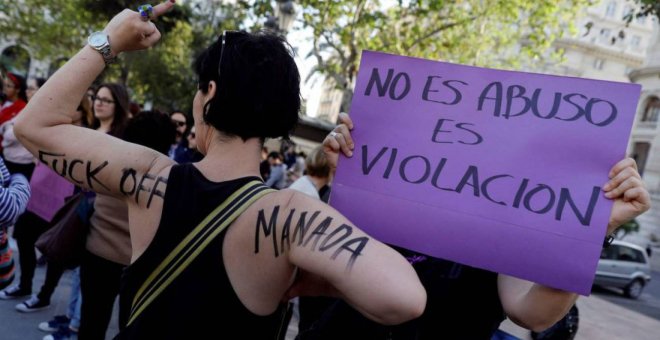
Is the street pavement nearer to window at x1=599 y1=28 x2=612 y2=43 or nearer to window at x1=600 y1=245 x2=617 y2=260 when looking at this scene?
window at x1=600 y1=245 x2=617 y2=260

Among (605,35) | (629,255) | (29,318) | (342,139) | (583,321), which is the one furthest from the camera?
(605,35)

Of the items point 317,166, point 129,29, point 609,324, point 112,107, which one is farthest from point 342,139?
point 609,324

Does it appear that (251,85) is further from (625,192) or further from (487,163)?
(625,192)

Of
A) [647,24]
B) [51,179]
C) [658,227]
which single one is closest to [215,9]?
[51,179]

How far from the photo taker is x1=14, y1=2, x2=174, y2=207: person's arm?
4.57ft

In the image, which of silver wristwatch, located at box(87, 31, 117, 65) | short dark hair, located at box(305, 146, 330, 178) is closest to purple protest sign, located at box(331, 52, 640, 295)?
silver wristwatch, located at box(87, 31, 117, 65)

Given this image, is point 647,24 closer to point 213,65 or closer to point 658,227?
point 658,227

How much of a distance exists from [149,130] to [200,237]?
2.21 m

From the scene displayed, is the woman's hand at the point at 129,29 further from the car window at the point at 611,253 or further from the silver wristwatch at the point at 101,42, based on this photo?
the car window at the point at 611,253

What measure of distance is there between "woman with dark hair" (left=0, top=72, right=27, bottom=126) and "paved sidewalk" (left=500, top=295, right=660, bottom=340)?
21.2 feet

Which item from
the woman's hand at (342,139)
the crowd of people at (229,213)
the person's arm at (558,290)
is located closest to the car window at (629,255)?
the person's arm at (558,290)

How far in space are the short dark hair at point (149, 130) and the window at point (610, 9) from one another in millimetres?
71928

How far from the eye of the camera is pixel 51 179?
179 inches

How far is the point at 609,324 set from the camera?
9438 mm
